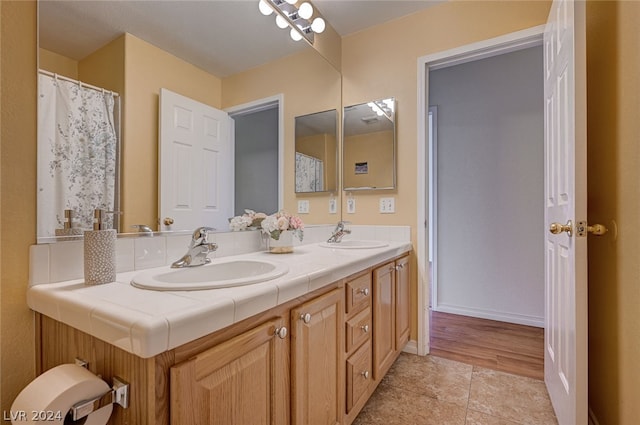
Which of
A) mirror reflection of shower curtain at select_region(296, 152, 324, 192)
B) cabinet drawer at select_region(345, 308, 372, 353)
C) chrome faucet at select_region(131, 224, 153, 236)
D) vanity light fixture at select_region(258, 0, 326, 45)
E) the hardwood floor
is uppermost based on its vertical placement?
vanity light fixture at select_region(258, 0, 326, 45)

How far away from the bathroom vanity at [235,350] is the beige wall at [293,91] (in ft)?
2.61

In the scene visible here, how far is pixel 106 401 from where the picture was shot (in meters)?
0.62

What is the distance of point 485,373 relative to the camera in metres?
1.85

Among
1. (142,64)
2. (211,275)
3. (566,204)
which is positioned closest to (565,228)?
(566,204)

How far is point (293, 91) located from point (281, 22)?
0.39m

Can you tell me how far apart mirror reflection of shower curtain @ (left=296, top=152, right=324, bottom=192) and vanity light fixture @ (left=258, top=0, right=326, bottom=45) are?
0.75m

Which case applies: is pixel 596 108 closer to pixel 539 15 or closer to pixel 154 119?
pixel 539 15

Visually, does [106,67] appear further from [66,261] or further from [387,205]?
[387,205]

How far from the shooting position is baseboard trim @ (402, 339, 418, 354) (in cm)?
210

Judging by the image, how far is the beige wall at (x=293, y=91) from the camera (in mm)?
1536

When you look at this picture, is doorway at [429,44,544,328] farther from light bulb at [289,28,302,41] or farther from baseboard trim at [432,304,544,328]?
light bulb at [289,28,302,41]

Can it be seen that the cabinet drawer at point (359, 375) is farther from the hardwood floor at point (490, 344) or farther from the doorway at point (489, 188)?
the doorway at point (489, 188)

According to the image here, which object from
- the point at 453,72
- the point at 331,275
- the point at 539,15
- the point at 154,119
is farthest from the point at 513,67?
the point at 154,119

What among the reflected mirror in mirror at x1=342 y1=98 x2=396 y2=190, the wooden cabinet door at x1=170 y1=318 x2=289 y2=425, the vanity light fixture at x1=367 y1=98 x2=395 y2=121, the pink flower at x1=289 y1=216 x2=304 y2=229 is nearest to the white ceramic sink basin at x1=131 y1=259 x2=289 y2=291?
the wooden cabinet door at x1=170 y1=318 x2=289 y2=425
